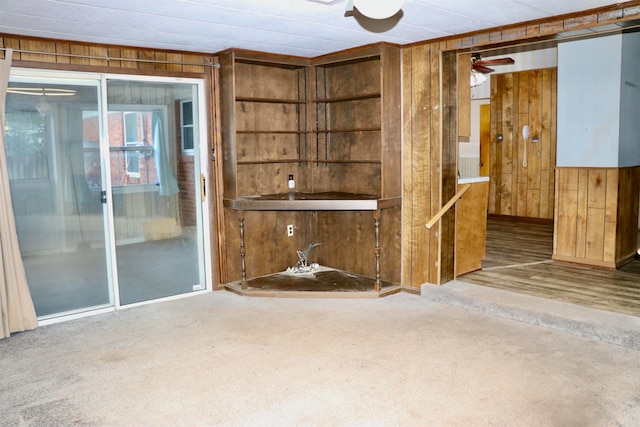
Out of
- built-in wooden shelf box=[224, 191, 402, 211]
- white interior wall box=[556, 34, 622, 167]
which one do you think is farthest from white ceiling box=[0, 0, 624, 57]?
white interior wall box=[556, 34, 622, 167]

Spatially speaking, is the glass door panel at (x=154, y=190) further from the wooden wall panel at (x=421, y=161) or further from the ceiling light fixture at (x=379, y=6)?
the ceiling light fixture at (x=379, y=6)

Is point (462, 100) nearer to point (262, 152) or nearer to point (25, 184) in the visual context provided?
point (262, 152)

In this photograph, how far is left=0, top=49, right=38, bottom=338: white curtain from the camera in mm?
3986

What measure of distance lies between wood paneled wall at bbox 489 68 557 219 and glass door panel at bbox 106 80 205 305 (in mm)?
5333

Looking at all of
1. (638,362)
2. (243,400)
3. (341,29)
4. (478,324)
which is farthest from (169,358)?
(638,362)

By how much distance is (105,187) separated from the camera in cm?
463

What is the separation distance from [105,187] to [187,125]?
0.96 m

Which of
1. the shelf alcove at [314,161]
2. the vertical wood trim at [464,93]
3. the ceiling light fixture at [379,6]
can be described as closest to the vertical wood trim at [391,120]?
the shelf alcove at [314,161]

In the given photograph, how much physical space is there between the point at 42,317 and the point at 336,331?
238cm

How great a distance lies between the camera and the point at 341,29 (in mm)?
4223

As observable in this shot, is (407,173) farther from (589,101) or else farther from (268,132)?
(589,101)

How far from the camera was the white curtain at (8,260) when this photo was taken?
399cm

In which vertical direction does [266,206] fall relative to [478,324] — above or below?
above

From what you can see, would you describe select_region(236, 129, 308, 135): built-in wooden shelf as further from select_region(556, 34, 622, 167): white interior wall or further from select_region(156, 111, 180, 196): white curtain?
select_region(556, 34, 622, 167): white interior wall
